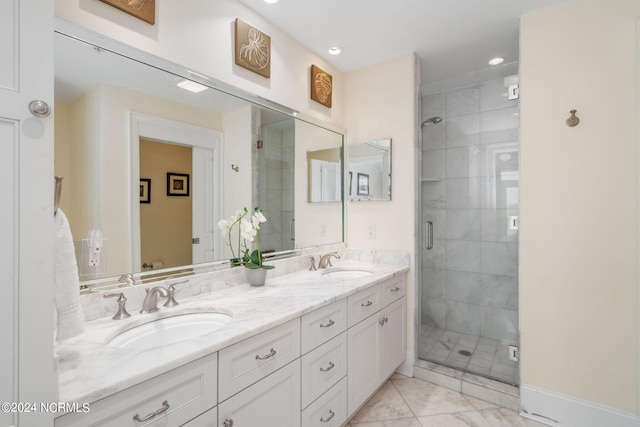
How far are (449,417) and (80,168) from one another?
238 cm

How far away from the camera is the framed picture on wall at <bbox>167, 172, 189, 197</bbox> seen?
151cm

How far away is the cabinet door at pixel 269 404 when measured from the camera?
105 cm

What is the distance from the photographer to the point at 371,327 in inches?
75.4

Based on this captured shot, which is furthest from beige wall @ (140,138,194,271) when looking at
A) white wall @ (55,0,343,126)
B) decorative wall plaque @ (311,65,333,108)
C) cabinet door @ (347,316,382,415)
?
decorative wall plaque @ (311,65,333,108)

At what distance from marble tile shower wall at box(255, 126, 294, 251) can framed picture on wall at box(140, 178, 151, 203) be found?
26.0 inches

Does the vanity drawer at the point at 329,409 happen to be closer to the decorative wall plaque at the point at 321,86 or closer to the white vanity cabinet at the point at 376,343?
the white vanity cabinet at the point at 376,343

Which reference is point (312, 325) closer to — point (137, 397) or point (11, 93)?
point (137, 397)

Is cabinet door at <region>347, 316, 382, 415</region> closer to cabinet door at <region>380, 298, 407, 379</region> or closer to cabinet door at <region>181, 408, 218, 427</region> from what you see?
cabinet door at <region>380, 298, 407, 379</region>

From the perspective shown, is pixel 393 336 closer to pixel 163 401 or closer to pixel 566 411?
pixel 566 411

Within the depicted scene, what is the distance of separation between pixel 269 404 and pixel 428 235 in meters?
2.18

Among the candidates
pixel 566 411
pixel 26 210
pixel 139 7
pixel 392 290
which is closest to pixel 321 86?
pixel 139 7

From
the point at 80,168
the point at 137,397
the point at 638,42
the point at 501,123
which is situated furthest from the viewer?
the point at 501,123

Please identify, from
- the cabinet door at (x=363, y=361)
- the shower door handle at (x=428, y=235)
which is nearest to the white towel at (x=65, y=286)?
the cabinet door at (x=363, y=361)

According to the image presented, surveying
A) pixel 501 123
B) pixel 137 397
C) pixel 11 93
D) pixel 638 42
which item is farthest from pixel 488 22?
pixel 137 397
